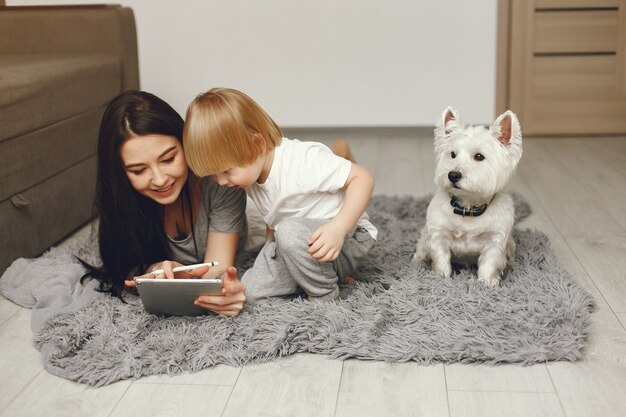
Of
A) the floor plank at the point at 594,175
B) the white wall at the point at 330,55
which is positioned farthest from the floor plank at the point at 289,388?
the white wall at the point at 330,55

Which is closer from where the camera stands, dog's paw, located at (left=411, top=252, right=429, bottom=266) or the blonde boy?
the blonde boy

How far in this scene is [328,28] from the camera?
3.73m

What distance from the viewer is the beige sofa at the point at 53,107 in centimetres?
214

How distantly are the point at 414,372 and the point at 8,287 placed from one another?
1.11m

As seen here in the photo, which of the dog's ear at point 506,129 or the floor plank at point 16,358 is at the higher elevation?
the dog's ear at point 506,129

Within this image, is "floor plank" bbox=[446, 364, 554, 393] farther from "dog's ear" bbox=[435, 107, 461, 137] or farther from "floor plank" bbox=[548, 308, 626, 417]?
"dog's ear" bbox=[435, 107, 461, 137]

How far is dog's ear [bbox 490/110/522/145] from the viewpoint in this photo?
1753 mm

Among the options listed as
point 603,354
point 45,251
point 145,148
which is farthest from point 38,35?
point 603,354

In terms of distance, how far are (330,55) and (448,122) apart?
6.52ft

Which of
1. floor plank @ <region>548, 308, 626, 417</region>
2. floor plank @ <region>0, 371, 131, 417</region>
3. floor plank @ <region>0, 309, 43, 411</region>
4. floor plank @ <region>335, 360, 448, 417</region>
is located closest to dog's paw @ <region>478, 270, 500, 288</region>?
floor plank @ <region>548, 308, 626, 417</region>

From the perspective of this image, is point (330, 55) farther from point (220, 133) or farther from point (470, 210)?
point (220, 133)

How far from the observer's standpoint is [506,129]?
1.77 meters

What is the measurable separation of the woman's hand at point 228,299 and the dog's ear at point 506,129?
68cm

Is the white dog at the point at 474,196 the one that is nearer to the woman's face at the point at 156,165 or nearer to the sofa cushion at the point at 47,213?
the woman's face at the point at 156,165
